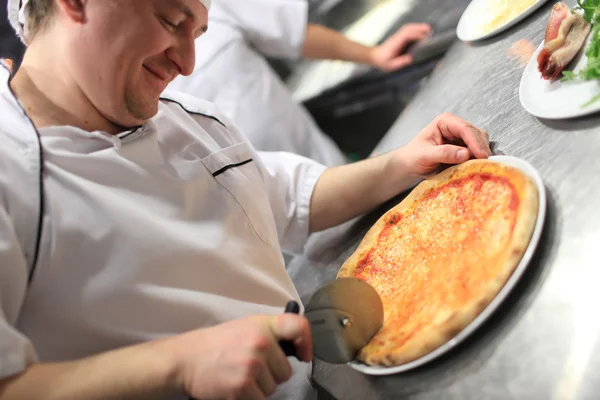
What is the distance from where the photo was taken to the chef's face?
918 mm

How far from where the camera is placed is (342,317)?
2.86ft

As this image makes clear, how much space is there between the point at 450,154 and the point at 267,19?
4.61ft

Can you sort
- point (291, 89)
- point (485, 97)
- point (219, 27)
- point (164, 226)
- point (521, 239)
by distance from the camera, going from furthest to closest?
1. point (291, 89)
2. point (219, 27)
3. point (485, 97)
4. point (164, 226)
5. point (521, 239)

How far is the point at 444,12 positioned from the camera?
2.33 meters

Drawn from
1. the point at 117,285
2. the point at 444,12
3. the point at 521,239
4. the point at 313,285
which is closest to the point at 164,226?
the point at 117,285

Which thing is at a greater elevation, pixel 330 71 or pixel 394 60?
pixel 394 60

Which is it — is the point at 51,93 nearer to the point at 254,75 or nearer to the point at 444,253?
the point at 444,253

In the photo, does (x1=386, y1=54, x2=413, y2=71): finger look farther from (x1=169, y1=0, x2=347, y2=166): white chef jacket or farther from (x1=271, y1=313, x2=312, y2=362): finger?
(x1=271, y1=313, x2=312, y2=362): finger

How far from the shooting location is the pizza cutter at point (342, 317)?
875 millimetres

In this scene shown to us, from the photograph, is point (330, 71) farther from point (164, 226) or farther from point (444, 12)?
point (164, 226)

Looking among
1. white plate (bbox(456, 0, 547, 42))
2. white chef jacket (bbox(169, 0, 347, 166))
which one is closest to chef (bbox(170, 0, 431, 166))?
white chef jacket (bbox(169, 0, 347, 166))

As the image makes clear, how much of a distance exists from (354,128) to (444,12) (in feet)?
3.04

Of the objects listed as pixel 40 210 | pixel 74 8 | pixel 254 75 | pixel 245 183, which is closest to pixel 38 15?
pixel 74 8

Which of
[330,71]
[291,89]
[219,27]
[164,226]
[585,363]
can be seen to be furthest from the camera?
[291,89]
